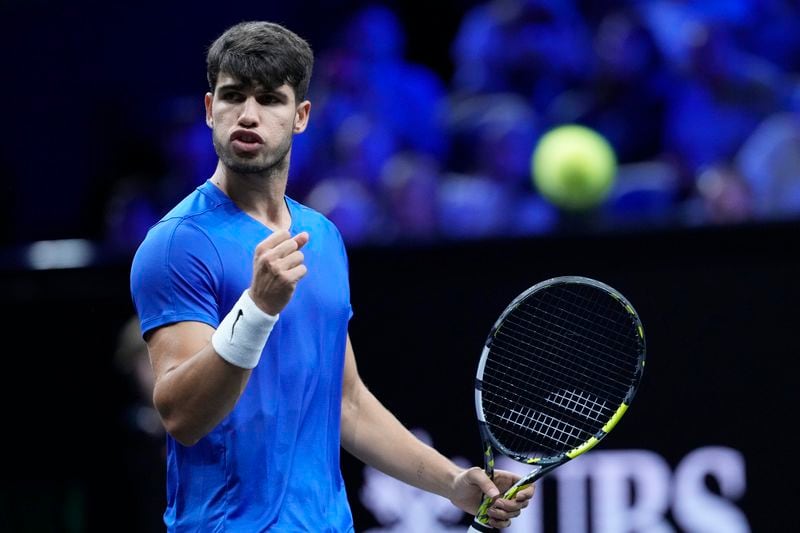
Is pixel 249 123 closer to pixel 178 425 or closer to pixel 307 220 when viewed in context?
pixel 307 220

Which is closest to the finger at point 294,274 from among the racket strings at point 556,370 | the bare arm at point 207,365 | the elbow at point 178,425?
the bare arm at point 207,365

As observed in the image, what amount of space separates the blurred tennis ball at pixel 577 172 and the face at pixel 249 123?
3.90 meters

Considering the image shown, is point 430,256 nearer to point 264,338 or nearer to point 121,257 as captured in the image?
point 121,257

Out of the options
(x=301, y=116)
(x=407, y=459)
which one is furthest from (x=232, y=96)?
(x=407, y=459)

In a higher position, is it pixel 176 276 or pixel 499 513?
pixel 176 276

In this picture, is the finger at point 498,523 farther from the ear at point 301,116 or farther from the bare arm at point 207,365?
the ear at point 301,116

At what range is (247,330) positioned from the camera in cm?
268

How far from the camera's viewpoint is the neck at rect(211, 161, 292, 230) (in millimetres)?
3064

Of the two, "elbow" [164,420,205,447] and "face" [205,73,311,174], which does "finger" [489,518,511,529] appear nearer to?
"elbow" [164,420,205,447]

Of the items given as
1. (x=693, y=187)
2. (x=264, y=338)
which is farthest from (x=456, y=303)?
(x=264, y=338)

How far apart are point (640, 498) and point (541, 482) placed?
389 millimetres

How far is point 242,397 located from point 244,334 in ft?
0.94

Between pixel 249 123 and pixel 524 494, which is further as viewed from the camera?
pixel 524 494

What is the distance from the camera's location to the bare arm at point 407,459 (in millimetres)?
3200
